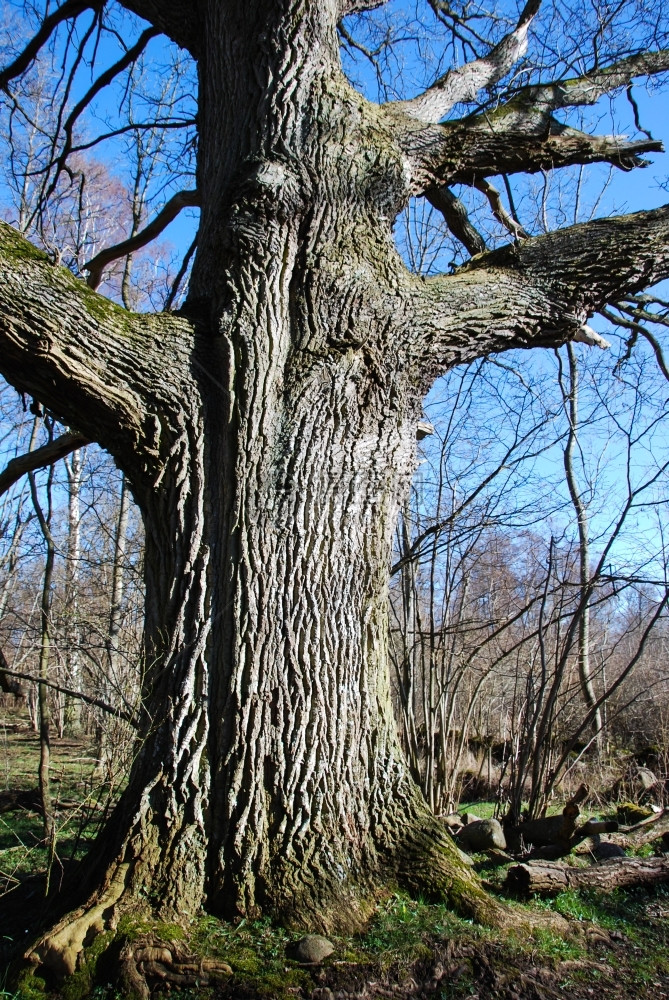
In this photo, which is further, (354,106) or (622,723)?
(622,723)

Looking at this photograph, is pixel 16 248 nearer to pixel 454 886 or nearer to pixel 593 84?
pixel 454 886

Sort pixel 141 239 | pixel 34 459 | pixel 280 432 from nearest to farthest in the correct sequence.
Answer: pixel 280 432
pixel 34 459
pixel 141 239

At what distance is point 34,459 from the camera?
4.05 m

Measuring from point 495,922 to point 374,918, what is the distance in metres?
0.50

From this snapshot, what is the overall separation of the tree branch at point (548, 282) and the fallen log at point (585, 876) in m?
2.64

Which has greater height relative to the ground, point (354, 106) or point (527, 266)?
point (354, 106)

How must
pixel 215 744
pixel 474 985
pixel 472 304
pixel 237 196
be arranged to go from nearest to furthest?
pixel 474 985 → pixel 215 744 → pixel 237 196 → pixel 472 304

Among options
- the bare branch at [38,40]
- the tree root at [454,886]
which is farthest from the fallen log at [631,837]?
the bare branch at [38,40]

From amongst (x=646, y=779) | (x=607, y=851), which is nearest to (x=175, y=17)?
(x=607, y=851)

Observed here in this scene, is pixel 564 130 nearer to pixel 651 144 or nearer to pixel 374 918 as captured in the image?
pixel 651 144

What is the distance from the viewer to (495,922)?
109 inches

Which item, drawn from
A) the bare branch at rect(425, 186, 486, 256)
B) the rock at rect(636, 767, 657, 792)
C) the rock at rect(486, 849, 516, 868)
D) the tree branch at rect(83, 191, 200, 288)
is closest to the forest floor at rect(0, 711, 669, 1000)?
the rock at rect(486, 849, 516, 868)

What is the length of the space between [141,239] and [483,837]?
4.94 meters

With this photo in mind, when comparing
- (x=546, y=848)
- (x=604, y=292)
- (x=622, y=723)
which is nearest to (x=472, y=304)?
(x=604, y=292)
